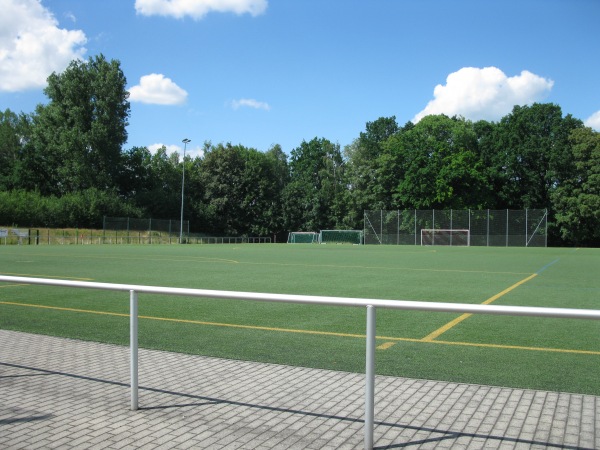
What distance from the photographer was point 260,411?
5.06m

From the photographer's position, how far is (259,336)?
8.48 metres

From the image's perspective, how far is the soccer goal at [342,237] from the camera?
65.6 meters

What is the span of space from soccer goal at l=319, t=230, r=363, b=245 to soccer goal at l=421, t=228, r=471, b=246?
7722mm

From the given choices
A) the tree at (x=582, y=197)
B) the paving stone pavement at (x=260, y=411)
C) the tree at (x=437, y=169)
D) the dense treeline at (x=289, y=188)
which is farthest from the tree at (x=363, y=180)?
the paving stone pavement at (x=260, y=411)

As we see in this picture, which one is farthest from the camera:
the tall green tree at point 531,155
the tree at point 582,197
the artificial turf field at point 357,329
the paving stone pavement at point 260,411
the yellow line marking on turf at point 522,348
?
the tall green tree at point 531,155

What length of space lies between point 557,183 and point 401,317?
214 feet

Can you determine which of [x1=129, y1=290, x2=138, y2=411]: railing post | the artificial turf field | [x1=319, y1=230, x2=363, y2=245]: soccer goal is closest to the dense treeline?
[x1=319, y1=230, x2=363, y2=245]: soccer goal

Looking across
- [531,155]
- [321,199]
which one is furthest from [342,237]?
[531,155]

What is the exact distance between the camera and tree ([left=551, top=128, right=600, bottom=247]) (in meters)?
63.0

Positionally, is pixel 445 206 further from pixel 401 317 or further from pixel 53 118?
pixel 401 317

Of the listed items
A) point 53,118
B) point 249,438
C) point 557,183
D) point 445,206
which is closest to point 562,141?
point 557,183

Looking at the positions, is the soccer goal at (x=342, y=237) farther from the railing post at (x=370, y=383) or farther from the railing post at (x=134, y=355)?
the railing post at (x=370, y=383)

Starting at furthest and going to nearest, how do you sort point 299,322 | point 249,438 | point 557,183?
1. point 557,183
2. point 299,322
3. point 249,438

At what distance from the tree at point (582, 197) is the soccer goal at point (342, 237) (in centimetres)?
2281
